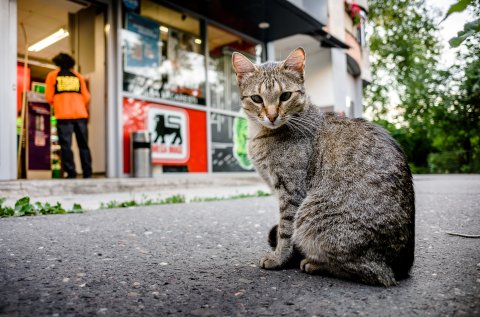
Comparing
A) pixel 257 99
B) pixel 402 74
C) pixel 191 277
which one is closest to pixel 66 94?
pixel 257 99

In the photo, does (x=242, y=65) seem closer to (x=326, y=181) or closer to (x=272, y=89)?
(x=272, y=89)

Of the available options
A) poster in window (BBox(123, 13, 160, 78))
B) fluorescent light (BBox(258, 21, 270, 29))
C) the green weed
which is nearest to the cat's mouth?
the green weed

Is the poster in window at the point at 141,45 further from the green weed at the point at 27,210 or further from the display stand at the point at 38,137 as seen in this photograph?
the green weed at the point at 27,210

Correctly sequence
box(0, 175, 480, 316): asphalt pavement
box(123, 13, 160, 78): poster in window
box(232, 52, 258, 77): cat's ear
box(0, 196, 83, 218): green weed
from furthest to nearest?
box(123, 13, 160, 78): poster in window → box(0, 196, 83, 218): green weed → box(232, 52, 258, 77): cat's ear → box(0, 175, 480, 316): asphalt pavement

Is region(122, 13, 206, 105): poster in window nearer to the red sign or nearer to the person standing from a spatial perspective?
the red sign

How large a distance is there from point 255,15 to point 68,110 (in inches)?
207

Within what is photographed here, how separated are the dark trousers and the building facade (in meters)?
0.46

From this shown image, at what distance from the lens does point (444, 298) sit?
5.48 feet

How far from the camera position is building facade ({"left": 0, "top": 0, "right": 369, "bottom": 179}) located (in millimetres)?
7750

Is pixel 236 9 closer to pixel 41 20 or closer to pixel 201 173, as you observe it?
pixel 201 173

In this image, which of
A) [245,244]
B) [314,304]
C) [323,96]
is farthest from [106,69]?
[323,96]

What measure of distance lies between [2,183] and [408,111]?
23666 millimetres

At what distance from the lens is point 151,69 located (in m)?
8.50

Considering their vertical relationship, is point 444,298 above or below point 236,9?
below
